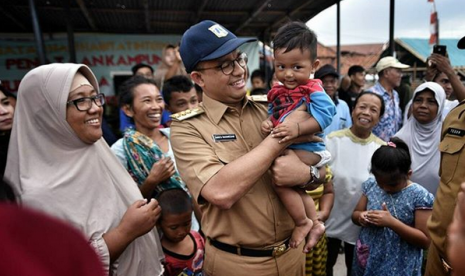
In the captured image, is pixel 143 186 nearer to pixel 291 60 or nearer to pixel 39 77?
pixel 39 77

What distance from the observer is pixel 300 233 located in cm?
164

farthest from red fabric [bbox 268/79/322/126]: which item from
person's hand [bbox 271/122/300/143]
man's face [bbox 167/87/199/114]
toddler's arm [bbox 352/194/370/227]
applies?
man's face [bbox 167/87/199/114]

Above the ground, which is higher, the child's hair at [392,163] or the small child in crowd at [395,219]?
the child's hair at [392,163]

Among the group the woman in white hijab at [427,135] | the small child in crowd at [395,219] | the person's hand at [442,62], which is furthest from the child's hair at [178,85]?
the person's hand at [442,62]

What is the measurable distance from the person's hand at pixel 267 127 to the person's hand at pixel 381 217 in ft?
4.17

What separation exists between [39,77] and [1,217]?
1.48m

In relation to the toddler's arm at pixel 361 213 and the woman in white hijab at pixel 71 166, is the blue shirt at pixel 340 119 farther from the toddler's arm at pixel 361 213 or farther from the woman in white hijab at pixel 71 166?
the woman in white hijab at pixel 71 166

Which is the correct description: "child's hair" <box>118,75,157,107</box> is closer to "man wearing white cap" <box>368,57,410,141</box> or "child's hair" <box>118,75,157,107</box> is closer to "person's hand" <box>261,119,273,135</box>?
"person's hand" <box>261,119,273,135</box>

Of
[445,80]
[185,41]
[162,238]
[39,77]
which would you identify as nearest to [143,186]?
[162,238]

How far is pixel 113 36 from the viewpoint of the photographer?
8141 mm

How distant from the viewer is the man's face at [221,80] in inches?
61.0

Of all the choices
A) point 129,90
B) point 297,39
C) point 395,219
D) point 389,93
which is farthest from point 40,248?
point 389,93

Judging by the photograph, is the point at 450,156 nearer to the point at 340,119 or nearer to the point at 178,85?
the point at 340,119

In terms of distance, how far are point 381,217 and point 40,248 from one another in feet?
7.66
